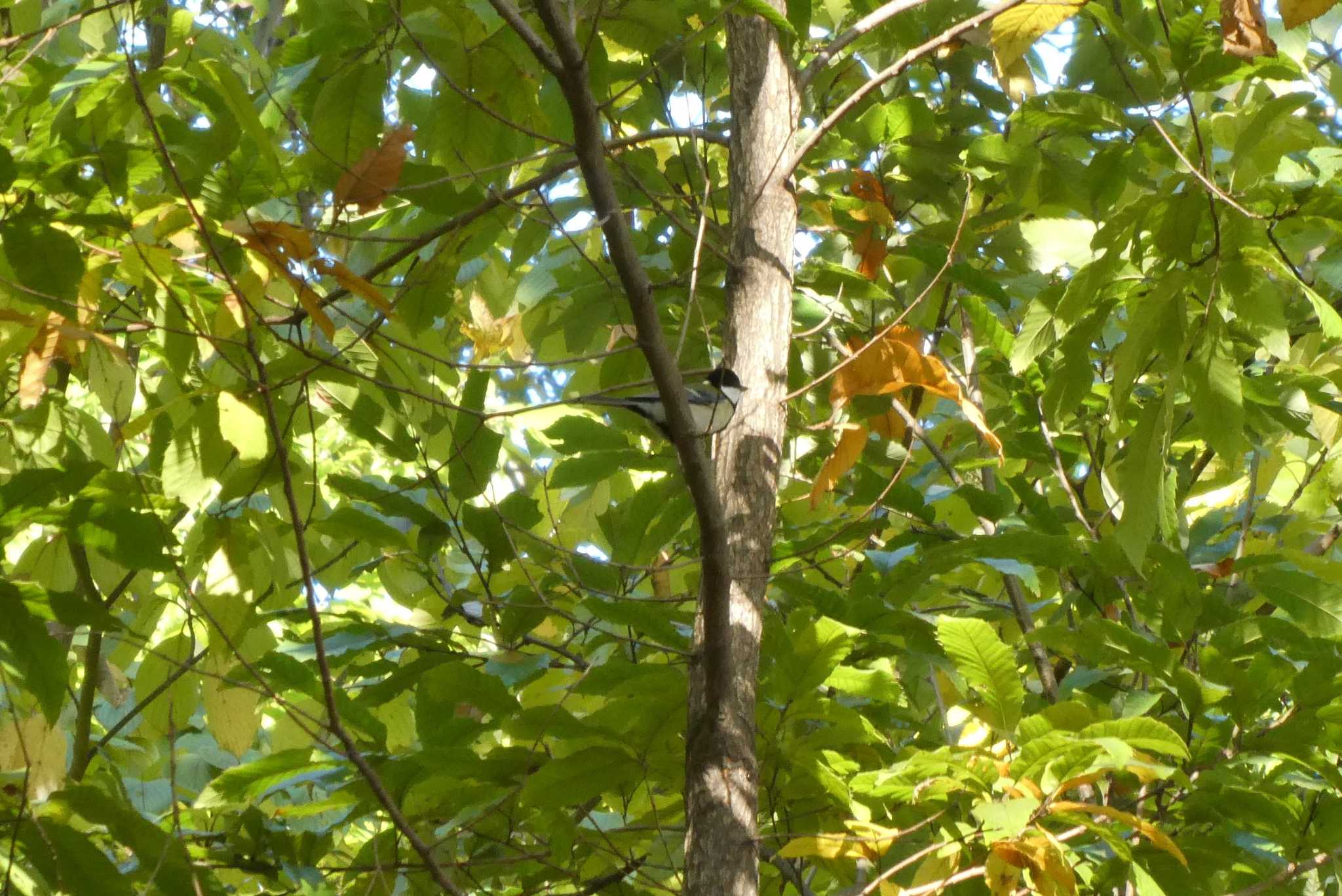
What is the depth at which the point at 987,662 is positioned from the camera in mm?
1707

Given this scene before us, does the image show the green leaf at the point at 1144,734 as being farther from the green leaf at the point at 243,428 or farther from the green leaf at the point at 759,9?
the green leaf at the point at 243,428

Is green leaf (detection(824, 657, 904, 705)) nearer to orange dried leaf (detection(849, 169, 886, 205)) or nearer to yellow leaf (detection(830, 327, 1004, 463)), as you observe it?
yellow leaf (detection(830, 327, 1004, 463))

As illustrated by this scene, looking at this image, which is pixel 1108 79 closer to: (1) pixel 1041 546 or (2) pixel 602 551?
(1) pixel 1041 546

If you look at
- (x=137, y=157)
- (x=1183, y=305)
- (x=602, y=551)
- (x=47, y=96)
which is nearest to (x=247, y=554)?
(x=137, y=157)

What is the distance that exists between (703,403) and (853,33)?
51.9 inches

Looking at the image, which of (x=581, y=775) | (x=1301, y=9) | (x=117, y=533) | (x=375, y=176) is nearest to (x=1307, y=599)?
(x=1301, y=9)

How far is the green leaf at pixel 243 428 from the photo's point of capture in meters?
1.63

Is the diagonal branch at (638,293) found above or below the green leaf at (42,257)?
below

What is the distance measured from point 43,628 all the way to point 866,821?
116 cm

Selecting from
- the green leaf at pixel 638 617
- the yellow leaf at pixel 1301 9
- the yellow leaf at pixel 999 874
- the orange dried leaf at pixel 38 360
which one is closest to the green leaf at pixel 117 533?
the orange dried leaf at pixel 38 360

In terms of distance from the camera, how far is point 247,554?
213cm

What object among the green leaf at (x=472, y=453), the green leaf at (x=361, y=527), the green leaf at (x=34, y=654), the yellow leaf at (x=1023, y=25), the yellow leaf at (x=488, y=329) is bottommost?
the green leaf at (x=34, y=654)

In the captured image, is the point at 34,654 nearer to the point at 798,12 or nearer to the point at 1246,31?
the point at 798,12

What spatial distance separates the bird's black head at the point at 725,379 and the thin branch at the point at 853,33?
562mm
